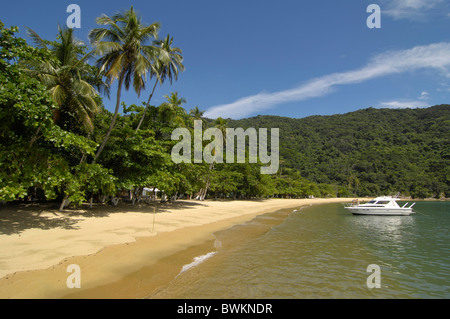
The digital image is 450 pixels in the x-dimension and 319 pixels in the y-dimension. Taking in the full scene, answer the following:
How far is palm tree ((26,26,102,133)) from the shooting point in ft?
39.6

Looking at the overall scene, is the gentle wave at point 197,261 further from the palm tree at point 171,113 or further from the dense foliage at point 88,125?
the palm tree at point 171,113

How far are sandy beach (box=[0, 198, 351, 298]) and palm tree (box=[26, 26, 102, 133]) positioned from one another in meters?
5.40

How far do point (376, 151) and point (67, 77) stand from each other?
129169 mm

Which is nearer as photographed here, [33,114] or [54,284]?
[54,284]

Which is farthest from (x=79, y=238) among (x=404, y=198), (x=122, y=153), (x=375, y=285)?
(x=404, y=198)

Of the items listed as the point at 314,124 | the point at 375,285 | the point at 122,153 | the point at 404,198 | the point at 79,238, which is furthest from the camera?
the point at 314,124

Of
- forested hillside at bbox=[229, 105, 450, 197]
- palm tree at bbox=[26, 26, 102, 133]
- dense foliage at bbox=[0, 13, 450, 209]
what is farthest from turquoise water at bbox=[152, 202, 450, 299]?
forested hillside at bbox=[229, 105, 450, 197]

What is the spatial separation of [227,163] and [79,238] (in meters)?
32.6

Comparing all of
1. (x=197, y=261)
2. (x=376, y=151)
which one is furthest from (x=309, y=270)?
(x=376, y=151)

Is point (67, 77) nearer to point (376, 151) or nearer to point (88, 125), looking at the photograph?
point (88, 125)

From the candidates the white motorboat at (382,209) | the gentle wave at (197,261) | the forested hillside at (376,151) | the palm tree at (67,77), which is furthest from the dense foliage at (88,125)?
the forested hillside at (376,151)

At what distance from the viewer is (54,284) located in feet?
17.7

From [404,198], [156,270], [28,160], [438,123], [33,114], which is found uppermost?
[438,123]

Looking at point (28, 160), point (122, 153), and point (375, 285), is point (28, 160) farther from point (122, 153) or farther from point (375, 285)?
point (375, 285)
